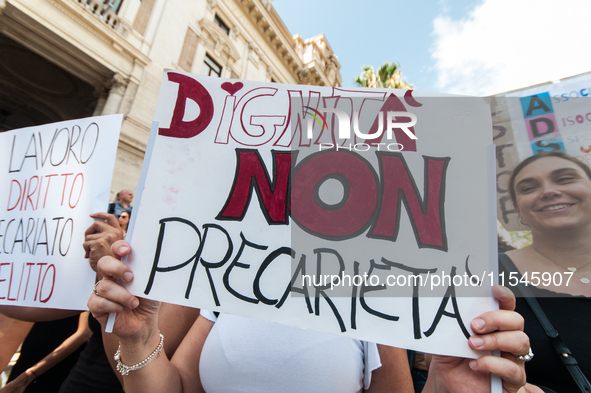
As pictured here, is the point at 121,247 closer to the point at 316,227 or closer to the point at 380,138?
the point at 316,227

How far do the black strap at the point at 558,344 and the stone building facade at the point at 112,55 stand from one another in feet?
23.9

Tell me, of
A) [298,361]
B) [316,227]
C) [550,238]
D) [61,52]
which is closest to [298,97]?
[316,227]

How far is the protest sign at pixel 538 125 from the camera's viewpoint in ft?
3.07

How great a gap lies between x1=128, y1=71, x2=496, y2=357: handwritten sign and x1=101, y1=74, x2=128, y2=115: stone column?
7314mm

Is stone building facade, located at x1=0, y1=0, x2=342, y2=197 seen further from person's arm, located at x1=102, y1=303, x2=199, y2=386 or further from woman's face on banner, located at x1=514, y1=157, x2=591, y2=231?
woman's face on banner, located at x1=514, y1=157, x2=591, y2=231

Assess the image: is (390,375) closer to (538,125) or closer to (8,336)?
(538,125)

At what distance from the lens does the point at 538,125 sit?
3.19 ft

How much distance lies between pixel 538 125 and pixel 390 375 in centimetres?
104

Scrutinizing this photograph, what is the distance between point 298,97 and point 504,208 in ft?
2.93

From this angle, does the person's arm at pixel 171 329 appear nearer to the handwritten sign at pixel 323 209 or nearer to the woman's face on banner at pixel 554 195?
the handwritten sign at pixel 323 209

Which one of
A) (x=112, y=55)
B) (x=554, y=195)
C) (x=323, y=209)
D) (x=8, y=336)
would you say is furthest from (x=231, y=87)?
(x=112, y=55)

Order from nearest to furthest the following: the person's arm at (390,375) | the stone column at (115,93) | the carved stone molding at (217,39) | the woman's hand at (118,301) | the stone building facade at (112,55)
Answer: the woman's hand at (118,301) → the person's arm at (390,375) → the stone building facade at (112,55) → the stone column at (115,93) → the carved stone molding at (217,39)

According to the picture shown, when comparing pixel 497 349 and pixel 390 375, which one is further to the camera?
pixel 390 375

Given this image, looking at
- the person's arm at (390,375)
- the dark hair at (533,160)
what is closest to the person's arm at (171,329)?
the person's arm at (390,375)
